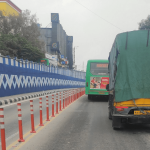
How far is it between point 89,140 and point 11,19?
4749cm

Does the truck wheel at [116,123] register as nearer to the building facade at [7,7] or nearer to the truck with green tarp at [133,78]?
the truck with green tarp at [133,78]

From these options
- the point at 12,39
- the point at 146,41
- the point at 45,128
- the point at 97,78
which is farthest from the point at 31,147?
the point at 12,39

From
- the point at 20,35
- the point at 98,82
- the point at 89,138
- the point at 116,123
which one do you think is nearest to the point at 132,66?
the point at 116,123

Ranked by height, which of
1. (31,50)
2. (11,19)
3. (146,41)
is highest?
(11,19)

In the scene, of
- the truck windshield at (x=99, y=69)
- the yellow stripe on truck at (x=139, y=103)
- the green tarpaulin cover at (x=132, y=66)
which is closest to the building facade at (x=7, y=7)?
the truck windshield at (x=99, y=69)

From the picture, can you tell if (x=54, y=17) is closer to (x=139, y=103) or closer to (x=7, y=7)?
(x=7, y=7)

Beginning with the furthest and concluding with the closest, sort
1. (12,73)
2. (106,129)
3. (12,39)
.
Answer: (12,39) < (12,73) < (106,129)

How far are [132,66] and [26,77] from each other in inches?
783

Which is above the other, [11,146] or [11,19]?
[11,19]

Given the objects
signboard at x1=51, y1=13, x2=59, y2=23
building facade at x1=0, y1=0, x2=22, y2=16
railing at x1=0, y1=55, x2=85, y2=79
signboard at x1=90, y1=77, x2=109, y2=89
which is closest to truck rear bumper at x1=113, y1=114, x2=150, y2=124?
signboard at x1=90, y1=77, x2=109, y2=89

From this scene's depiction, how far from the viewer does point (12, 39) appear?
4412 cm

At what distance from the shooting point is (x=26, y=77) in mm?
26219

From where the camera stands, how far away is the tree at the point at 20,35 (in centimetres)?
4453

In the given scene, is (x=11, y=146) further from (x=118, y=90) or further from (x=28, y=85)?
(x=28, y=85)
